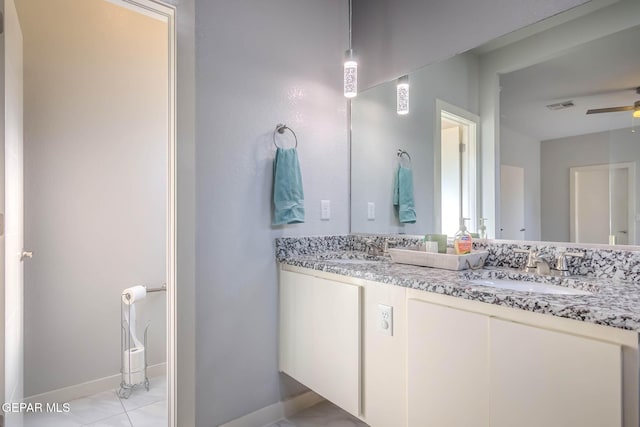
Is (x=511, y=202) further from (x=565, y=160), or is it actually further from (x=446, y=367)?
(x=446, y=367)

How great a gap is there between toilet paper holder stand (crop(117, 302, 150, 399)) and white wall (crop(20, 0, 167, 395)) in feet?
0.15

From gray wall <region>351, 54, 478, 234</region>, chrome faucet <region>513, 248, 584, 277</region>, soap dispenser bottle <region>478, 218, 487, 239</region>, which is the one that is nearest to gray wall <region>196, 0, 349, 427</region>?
gray wall <region>351, 54, 478, 234</region>

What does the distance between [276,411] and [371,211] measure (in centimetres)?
122

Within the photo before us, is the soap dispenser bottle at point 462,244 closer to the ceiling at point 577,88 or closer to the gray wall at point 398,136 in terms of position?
the gray wall at point 398,136

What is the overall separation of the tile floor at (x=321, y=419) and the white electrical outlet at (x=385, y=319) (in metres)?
0.80

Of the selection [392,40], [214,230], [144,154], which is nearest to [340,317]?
[214,230]

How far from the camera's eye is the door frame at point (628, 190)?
45.9 inches

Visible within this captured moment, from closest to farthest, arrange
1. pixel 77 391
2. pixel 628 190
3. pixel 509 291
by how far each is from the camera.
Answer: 1. pixel 509 291
2. pixel 628 190
3. pixel 77 391

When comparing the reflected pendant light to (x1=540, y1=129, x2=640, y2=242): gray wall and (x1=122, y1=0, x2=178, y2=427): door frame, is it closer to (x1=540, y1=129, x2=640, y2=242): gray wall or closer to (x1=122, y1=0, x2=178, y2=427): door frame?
(x1=540, y1=129, x2=640, y2=242): gray wall

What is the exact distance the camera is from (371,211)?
2098 millimetres

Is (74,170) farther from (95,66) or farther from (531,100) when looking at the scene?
(531,100)

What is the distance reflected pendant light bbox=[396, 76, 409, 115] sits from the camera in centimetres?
191

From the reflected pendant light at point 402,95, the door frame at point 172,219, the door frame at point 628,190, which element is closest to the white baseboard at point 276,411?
the door frame at point 172,219

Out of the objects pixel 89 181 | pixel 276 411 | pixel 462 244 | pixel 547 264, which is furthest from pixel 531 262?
pixel 89 181
